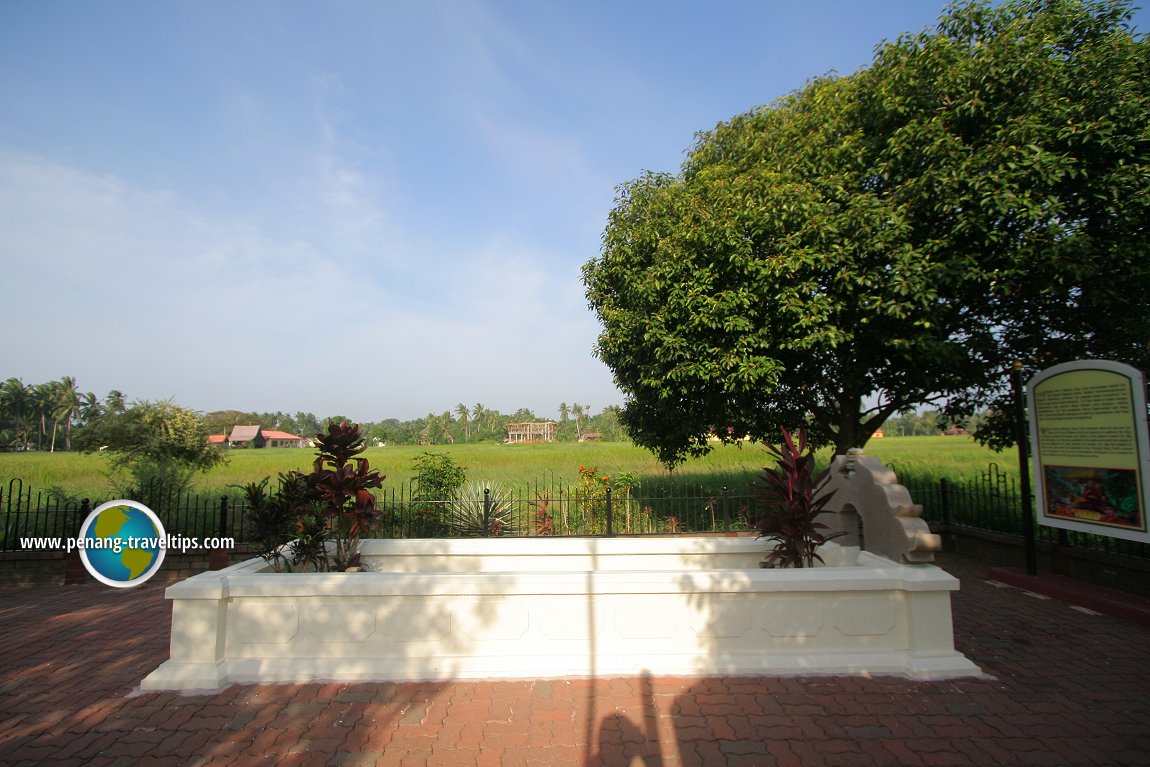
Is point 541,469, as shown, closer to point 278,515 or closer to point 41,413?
point 278,515

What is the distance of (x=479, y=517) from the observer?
1036 cm

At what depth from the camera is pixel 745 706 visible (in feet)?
13.0

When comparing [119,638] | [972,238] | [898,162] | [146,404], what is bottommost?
[119,638]

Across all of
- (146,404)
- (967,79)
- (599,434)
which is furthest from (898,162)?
(599,434)

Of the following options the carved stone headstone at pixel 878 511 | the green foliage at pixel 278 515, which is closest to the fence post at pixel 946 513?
the carved stone headstone at pixel 878 511

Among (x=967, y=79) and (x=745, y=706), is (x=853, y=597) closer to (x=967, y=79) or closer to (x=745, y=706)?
(x=745, y=706)

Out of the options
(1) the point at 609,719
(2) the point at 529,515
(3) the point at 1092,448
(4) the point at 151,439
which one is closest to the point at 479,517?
(2) the point at 529,515

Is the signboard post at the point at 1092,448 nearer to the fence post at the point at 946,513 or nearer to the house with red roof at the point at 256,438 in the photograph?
the fence post at the point at 946,513

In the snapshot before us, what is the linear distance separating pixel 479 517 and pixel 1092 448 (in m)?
8.85

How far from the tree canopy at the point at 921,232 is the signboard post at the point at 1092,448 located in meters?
1.20

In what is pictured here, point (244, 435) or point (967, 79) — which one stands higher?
point (967, 79)

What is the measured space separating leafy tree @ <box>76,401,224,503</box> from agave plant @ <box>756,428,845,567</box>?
11378mm

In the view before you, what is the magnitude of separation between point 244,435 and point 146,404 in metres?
60.8

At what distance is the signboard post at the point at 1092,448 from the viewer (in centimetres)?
579
